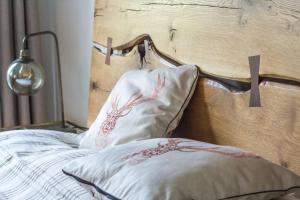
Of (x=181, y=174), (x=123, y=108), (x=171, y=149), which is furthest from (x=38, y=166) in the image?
(x=181, y=174)

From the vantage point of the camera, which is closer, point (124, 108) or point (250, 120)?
point (250, 120)

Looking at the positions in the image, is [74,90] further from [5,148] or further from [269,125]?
[269,125]

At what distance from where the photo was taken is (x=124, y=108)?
1.58m

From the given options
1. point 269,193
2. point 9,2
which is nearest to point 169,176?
point 269,193

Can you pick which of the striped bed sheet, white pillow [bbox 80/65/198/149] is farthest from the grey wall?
white pillow [bbox 80/65/198/149]

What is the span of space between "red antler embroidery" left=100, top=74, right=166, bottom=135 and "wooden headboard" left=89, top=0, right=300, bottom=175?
127 mm

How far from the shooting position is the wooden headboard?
1244 millimetres

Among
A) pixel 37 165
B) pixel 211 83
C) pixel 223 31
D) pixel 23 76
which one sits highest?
pixel 223 31

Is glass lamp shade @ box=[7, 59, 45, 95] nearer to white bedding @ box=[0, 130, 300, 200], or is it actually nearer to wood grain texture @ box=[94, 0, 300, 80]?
white bedding @ box=[0, 130, 300, 200]

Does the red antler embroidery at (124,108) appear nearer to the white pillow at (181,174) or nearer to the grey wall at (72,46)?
the white pillow at (181,174)

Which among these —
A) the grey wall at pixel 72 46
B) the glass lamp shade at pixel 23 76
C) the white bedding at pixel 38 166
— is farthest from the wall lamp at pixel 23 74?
the grey wall at pixel 72 46

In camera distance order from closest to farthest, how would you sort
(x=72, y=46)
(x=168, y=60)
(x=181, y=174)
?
(x=181, y=174), (x=168, y=60), (x=72, y=46)

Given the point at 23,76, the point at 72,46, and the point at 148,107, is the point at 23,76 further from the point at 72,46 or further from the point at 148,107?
the point at 148,107

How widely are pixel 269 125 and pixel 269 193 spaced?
0.30 metres
